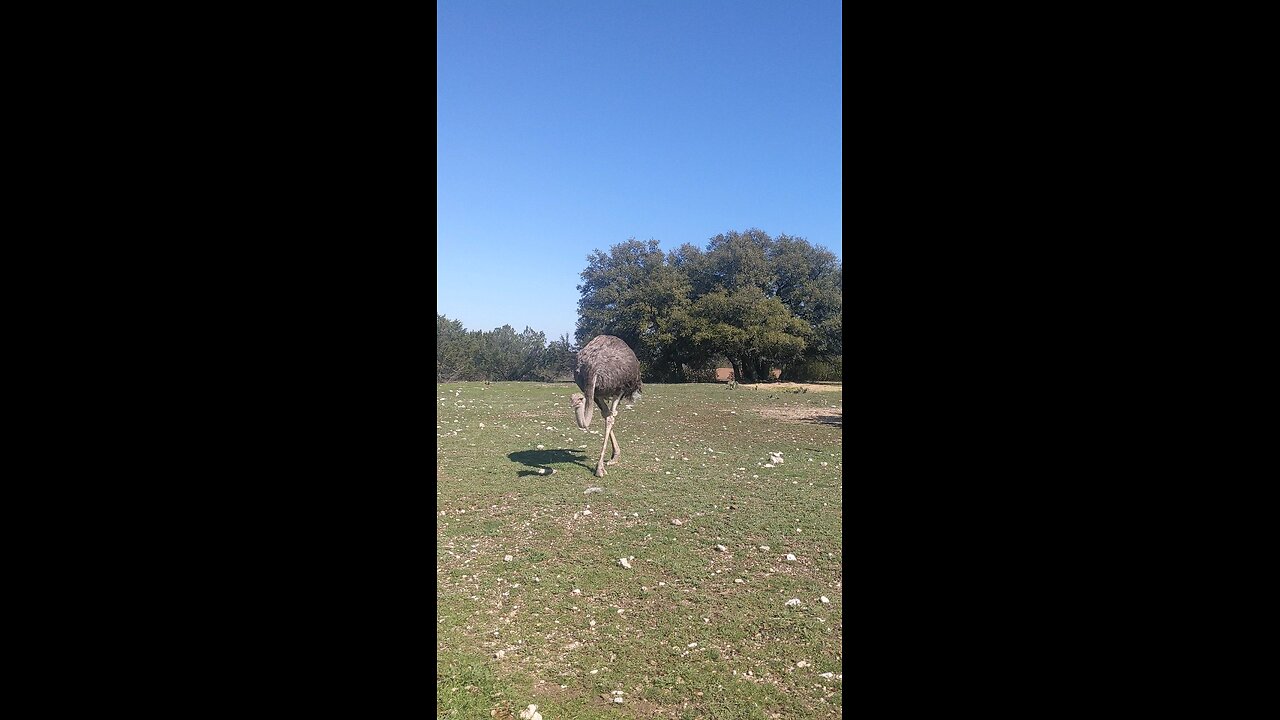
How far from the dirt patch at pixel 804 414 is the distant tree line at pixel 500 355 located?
1344cm

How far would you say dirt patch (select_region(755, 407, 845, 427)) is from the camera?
512 inches

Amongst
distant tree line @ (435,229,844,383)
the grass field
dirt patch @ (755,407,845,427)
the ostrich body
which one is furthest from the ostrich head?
distant tree line @ (435,229,844,383)

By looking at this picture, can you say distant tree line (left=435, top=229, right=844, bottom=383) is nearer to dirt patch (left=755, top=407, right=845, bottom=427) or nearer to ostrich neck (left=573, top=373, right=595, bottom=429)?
dirt patch (left=755, top=407, right=845, bottom=427)

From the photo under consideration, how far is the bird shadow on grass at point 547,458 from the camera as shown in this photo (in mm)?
8156

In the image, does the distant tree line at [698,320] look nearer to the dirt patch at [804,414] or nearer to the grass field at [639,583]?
the dirt patch at [804,414]

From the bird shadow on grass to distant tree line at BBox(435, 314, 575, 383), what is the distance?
17.5 meters

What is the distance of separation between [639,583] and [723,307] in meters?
24.1

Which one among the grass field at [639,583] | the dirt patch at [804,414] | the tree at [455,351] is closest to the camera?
the grass field at [639,583]

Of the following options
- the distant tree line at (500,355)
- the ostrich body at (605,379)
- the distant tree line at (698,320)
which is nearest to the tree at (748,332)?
the distant tree line at (698,320)

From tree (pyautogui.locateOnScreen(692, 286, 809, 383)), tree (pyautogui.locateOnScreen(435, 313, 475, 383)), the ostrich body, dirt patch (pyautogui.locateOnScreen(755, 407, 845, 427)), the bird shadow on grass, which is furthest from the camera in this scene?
tree (pyautogui.locateOnScreen(692, 286, 809, 383))
